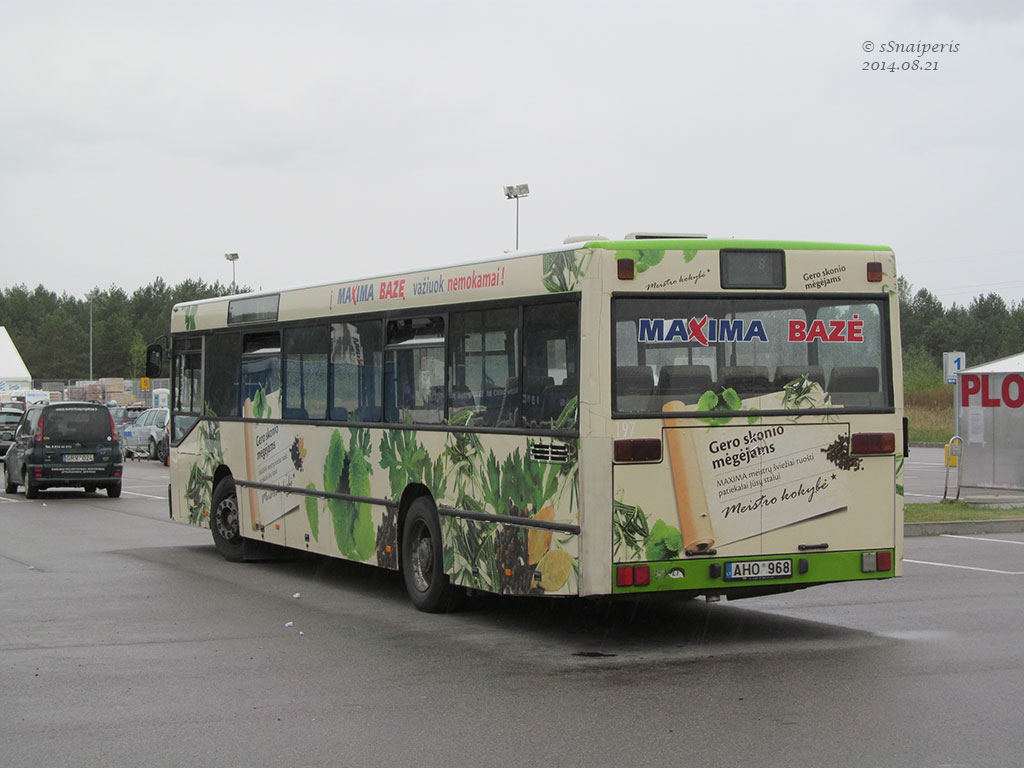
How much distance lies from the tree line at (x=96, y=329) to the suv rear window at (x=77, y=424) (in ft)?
293

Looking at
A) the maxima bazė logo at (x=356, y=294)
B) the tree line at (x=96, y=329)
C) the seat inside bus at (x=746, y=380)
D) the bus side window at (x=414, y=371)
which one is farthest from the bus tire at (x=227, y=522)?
the tree line at (x=96, y=329)

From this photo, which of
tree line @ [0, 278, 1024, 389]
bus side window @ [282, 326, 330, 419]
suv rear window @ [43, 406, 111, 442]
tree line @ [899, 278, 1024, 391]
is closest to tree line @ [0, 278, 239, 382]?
tree line @ [0, 278, 1024, 389]

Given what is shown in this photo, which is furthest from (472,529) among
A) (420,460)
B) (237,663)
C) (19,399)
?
(19,399)

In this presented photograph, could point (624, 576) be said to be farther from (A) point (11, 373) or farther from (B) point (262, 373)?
(A) point (11, 373)

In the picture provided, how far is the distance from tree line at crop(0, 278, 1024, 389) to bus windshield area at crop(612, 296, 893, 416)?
97702 mm

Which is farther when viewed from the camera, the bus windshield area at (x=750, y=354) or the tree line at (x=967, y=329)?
the tree line at (x=967, y=329)

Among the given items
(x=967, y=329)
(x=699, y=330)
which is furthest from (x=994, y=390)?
(x=967, y=329)

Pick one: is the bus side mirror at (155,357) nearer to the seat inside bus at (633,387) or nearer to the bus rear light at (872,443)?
the seat inside bus at (633,387)

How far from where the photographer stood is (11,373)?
6550cm

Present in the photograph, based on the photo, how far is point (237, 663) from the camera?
9523 millimetres

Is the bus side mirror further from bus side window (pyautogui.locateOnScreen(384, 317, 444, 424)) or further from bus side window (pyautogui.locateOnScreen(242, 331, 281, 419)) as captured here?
bus side window (pyautogui.locateOnScreen(384, 317, 444, 424))

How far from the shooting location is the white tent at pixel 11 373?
6384 cm

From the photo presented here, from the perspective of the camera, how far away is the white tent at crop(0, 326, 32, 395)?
63.8 m

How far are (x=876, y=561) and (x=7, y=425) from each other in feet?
132
